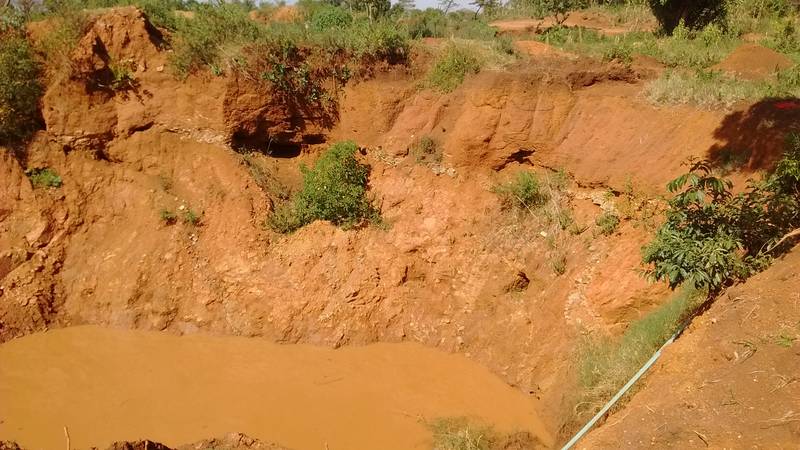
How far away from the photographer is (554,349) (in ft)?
25.7

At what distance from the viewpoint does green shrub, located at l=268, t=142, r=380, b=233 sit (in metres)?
9.52

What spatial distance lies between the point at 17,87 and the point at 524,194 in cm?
874

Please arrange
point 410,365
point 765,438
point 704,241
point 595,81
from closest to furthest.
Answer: point 765,438, point 704,241, point 410,365, point 595,81

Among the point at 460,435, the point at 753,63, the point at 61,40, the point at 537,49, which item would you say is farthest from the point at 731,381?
the point at 61,40

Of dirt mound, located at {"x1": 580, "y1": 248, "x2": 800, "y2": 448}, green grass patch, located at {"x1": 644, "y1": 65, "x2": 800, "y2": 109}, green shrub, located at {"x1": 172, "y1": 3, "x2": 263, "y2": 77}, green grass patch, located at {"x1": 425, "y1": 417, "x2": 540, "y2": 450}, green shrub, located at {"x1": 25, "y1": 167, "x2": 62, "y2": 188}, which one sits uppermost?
green shrub, located at {"x1": 172, "y1": 3, "x2": 263, "y2": 77}

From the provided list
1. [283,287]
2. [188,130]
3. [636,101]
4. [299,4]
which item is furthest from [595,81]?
[299,4]

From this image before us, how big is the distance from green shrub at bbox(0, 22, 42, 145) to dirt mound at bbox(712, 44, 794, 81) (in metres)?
12.0

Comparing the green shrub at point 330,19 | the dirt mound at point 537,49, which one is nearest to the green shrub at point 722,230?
the dirt mound at point 537,49

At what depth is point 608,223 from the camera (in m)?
8.22

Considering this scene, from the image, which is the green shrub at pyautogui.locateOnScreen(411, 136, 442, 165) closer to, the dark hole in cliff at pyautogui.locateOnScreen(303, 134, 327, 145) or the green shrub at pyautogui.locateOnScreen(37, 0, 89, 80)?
the dark hole in cliff at pyautogui.locateOnScreen(303, 134, 327, 145)

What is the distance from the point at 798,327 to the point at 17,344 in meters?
10.2

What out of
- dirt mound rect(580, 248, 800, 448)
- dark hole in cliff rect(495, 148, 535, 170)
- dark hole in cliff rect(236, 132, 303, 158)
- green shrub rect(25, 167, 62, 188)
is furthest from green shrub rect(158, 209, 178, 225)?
dirt mound rect(580, 248, 800, 448)

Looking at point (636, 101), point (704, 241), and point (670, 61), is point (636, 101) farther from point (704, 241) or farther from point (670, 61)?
point (704, 241)

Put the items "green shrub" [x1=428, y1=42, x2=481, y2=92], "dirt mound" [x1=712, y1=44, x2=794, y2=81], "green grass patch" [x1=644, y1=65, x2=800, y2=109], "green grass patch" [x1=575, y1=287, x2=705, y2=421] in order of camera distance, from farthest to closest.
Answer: "green shrub" [x1=428, y1=42, x2=481, y2=92]
"dirt mound" [x1=712, y1=44, x2=794, y2=81]
"green grass patch" [x1=644, y1=65, x2=800, y2=109]
"green grass patch" [x1=575, y1=287, x2=705, y2=421]
